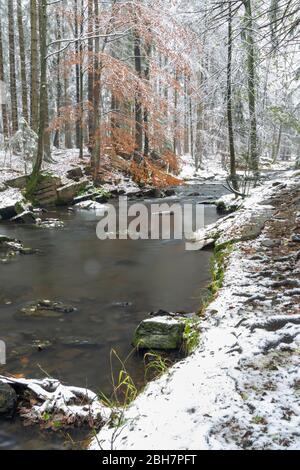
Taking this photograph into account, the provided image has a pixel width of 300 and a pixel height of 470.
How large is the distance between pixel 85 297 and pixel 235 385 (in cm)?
399

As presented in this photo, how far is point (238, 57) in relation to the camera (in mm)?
12766

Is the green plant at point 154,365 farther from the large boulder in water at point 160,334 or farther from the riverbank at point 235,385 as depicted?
the riverbank at point 235,385

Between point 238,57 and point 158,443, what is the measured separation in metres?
12.8

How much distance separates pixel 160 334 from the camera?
15.4 ft

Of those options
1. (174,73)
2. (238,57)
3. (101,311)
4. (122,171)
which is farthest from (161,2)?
(101,311)

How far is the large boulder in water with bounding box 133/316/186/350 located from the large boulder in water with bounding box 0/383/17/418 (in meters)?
1.54

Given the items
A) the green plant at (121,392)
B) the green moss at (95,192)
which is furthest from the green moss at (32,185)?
the green plant at (121,392)

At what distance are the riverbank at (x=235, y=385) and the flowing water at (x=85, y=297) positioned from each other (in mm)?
808

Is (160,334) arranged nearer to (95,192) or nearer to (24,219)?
(24,219)

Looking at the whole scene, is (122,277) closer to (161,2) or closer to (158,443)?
(158,443)

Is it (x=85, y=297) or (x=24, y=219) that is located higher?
(x=24, y=219)

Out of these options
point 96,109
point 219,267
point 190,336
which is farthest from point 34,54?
point 190,336

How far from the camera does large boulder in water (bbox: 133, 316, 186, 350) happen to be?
15.1 ft
